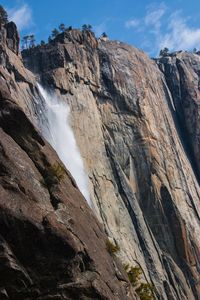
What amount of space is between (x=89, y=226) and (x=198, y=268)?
2880 centimetres

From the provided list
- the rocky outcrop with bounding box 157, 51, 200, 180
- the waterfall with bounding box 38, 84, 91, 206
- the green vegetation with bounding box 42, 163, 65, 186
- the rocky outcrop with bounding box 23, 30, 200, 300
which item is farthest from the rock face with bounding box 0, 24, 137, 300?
the rocky outcrop with bounding box 157, 51, 200, 180

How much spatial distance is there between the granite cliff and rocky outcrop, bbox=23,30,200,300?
0.12 m

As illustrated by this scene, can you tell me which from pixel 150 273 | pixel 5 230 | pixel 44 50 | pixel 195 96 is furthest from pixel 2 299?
pixel 195 96

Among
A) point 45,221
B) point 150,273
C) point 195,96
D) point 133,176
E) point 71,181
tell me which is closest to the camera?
point 45,221

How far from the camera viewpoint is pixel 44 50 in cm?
5544

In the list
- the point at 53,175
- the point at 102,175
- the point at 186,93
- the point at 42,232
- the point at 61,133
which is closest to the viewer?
the point at 42,232

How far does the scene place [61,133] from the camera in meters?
47.9

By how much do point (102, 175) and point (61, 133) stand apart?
5432mm

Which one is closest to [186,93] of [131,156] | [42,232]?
[131,156]

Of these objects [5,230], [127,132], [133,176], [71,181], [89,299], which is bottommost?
[89,299]

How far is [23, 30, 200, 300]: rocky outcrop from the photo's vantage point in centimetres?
4375

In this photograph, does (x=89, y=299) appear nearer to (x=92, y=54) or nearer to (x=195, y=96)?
(x=92, y=54)

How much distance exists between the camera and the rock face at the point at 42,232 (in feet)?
57.1

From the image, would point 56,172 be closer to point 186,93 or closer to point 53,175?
point 53,175
